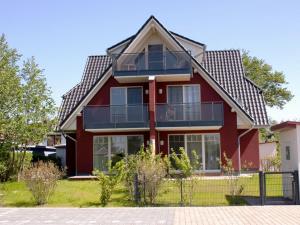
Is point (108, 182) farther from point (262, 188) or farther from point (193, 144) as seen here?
point (193, 144)

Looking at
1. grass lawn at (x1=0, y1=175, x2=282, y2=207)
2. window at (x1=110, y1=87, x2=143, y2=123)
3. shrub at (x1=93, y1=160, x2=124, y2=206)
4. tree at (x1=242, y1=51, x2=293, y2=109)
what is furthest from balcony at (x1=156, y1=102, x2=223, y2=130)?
tree at (x1=242, y1=51, x2=293, y2=109)

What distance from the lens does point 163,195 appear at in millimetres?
17453

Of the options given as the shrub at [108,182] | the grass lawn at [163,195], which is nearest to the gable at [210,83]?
the grass lawn at [163,195]

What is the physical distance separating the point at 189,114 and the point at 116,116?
4614 mm

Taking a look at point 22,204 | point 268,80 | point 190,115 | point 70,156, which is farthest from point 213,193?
point 268,80

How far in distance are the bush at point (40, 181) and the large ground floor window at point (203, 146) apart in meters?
12.9

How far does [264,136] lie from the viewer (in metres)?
61.7

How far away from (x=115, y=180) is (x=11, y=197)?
5.18 meters

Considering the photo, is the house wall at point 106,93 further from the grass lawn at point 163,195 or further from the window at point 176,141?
the grass lawn at point 163,195

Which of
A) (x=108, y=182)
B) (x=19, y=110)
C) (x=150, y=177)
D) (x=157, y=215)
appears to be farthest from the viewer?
(x=19, y=110)

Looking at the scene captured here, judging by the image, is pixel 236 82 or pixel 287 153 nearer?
pixel 287 153

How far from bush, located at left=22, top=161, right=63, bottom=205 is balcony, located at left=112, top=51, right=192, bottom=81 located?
1214 centimetres

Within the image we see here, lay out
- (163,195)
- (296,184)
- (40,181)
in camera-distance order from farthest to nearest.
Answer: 1. (163,195)
2. (40,181)
3. (296,184)

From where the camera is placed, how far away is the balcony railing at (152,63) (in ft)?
94.1
